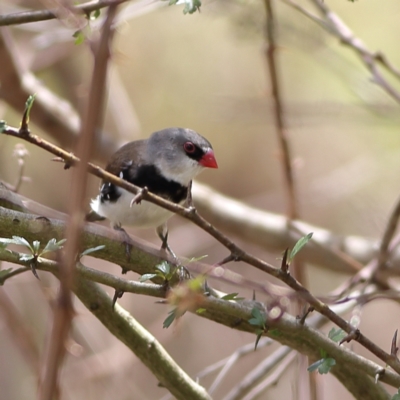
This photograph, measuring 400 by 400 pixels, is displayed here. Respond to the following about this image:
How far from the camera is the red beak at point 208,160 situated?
10.3 ft

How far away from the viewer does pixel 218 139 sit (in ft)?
22.3

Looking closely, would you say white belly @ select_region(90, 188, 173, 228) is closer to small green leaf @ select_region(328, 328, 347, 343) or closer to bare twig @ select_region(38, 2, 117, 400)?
small green leaf @ select_region(328, 328, 347, 343)

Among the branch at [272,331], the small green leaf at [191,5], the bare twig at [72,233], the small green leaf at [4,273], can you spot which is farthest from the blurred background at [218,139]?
the bare twig at [72,233]

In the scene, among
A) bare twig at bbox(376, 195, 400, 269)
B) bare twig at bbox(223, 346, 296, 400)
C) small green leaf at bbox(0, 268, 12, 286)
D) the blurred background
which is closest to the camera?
small green leaf at bbox(0, 268, 12, 286)

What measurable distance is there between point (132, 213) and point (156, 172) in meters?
0.24

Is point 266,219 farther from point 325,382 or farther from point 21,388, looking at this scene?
point 21,388

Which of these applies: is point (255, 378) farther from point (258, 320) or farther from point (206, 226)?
point (206, 226)

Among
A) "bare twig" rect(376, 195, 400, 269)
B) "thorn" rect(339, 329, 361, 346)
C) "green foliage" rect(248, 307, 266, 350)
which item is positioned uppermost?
"bare twig" rect(376, 195, 400, 269)

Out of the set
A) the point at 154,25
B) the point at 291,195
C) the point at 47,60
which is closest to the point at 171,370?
the point at 291,195

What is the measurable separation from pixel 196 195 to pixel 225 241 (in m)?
2.60

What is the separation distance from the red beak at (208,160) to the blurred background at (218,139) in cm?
124

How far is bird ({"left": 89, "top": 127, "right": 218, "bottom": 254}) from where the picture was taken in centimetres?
311

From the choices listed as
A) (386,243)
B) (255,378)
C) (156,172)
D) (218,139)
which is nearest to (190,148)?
(156,172)

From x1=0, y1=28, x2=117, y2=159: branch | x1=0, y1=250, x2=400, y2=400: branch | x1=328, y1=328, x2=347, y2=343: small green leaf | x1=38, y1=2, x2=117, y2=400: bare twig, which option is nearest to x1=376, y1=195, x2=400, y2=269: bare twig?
x1=0, y1=250, x2=400, y2=400: branch
